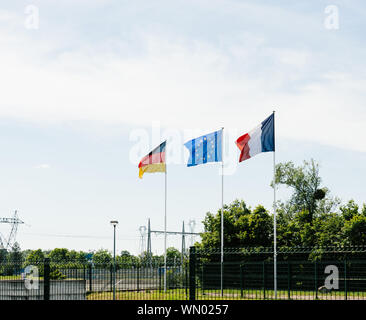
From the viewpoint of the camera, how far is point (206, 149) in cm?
3297

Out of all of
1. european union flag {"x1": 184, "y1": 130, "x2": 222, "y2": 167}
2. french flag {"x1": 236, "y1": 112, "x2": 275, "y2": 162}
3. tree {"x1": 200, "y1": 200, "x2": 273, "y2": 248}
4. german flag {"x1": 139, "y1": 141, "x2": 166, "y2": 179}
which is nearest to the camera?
french flag {"x1": 236, "y1": 112, "x2": 275, "y2": 162}

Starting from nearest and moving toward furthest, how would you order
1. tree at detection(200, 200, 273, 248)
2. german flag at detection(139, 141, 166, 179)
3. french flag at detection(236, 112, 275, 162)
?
french flag at detection(236, 112, 275, 162)
german flag at detection(139, 141, 166, 179)
tree at detection(200, 200, 273, 248)

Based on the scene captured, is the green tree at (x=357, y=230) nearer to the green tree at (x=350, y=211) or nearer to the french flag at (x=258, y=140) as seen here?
the green tree at (x=350, y=211)

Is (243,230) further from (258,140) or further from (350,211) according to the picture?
(258,140)

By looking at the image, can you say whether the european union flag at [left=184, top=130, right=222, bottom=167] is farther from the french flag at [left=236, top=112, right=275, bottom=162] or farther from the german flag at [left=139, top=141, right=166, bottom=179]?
the french flag at [left=236, top=112, right=275, bottom=162]

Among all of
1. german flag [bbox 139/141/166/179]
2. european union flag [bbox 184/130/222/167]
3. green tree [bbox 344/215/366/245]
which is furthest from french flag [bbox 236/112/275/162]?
green tree [bbox 344/215/366/245]

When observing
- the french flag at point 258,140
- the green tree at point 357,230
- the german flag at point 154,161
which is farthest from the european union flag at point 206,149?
the green tree at point 357,230

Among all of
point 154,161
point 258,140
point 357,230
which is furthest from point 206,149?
point 357,230

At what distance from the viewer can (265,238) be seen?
46.8 m

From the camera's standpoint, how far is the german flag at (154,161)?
3431 cm

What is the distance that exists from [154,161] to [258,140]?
28.0 ft

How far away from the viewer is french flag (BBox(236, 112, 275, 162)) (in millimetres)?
28609

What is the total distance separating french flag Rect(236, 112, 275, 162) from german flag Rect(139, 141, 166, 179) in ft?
23.9
